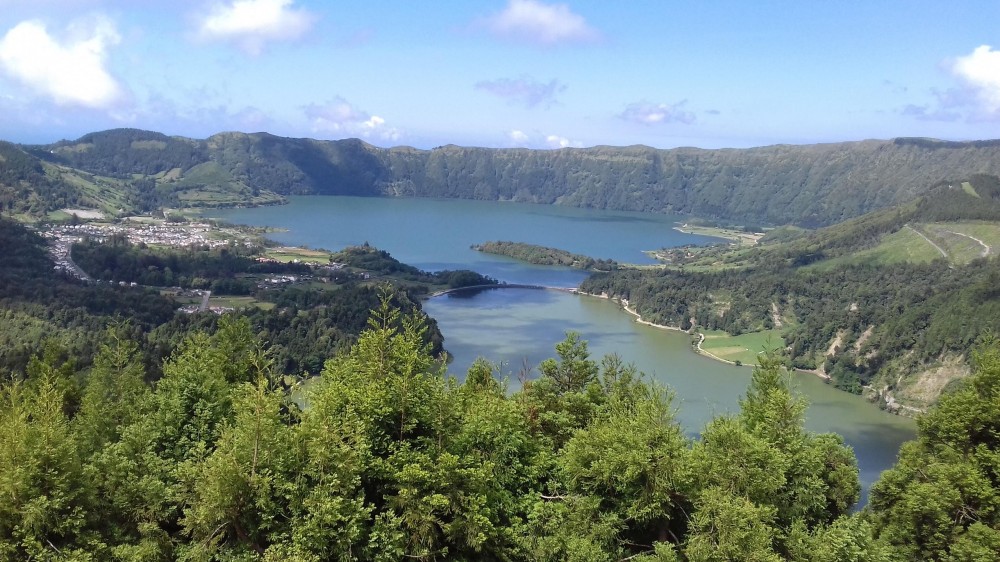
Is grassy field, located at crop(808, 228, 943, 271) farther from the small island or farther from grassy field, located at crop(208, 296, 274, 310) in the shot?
grassy field, located at crop(208, 296, 274, 310)

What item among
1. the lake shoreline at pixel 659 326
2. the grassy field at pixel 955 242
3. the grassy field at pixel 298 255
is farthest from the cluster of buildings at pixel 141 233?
the grassy field at pixel 955 242

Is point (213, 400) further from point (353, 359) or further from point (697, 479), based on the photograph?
point (697, 479)

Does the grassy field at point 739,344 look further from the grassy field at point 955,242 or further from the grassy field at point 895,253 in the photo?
the grassy field at point 895,253

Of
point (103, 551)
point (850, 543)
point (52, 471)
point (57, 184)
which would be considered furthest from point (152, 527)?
point (57, 184)

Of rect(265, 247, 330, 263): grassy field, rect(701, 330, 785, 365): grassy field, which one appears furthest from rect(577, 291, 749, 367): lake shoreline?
rect(265, 247, 330, 263): grassy field

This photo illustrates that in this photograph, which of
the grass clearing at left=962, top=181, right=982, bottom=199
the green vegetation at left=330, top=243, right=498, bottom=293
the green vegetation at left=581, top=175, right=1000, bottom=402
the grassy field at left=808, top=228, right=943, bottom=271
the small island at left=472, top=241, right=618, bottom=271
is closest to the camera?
the green vegetation at left=581, top=175, right=1000, bottom=402

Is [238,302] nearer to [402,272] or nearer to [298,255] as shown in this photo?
[402,272]
